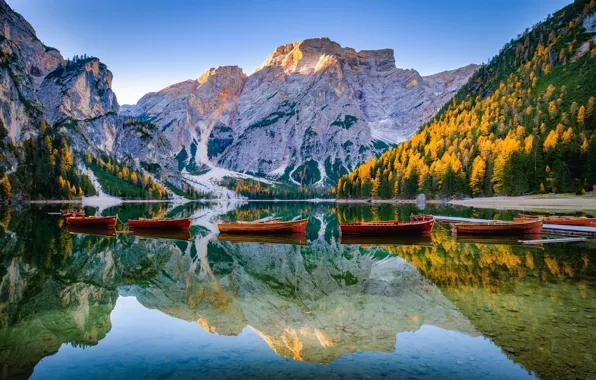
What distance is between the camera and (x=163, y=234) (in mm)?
51812

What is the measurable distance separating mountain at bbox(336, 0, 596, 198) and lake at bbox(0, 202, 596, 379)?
96884 mm

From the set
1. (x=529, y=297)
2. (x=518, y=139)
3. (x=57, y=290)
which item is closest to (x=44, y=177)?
(x=57, y=290)

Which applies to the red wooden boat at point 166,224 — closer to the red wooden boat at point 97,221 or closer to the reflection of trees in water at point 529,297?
the red wooden boat at point 97,221

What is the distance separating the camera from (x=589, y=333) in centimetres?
1348

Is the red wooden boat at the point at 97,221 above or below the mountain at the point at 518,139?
below

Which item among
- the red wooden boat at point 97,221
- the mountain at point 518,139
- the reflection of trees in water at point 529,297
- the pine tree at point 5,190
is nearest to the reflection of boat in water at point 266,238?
the reflection of trees in water at point 529,297

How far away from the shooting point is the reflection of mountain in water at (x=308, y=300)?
1412cm

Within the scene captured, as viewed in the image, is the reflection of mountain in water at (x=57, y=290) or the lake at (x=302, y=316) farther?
the reflection of mountain in water at (x=57, y=290)

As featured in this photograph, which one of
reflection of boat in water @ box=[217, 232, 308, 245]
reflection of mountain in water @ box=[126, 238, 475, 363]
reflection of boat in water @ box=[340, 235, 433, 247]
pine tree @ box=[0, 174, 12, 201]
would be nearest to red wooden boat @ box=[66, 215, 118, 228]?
reflection of boat in water @ box=[217, 232, 308, 245]

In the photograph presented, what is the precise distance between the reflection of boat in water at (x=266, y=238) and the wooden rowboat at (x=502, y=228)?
19.8 metres

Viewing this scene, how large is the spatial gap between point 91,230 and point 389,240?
1805 inches

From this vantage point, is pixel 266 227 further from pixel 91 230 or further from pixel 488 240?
pixel 91 230

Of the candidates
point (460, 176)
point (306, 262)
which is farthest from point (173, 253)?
point (460, 176)

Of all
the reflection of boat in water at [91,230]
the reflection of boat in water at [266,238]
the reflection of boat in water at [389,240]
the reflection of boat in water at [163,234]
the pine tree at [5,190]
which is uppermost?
the pine tree at [5,190]
